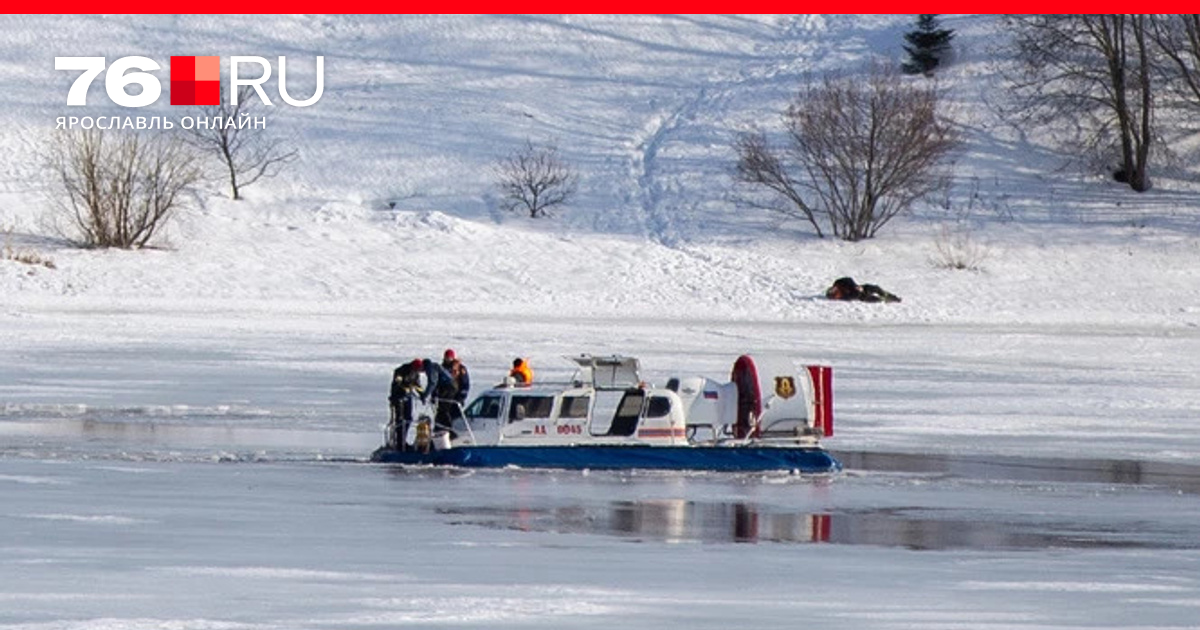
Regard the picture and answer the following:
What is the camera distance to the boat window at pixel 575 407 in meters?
24.0

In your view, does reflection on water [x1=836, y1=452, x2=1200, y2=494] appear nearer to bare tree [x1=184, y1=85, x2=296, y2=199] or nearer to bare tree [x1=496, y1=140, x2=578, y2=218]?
A: bare tree [x1=496, y1=140, x2=578, y2=218]

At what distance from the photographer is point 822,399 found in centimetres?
2427

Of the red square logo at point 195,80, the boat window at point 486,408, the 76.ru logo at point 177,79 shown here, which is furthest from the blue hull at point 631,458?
the 76.ru logo at point 177,79

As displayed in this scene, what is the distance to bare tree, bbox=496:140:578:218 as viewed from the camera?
6512 centimetres

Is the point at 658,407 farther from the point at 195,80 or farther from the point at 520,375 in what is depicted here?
the point at 195,80

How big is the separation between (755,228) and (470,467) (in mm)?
41081

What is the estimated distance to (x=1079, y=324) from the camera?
169 ft

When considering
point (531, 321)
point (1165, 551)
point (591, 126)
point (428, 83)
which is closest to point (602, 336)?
point (531, 321)

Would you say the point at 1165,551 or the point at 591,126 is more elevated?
the point at 591,126

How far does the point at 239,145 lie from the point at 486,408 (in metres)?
46.0

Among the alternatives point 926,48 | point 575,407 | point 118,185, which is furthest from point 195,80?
point 575,407

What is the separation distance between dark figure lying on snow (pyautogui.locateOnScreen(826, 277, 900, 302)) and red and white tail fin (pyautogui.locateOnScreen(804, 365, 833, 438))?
98.2ft

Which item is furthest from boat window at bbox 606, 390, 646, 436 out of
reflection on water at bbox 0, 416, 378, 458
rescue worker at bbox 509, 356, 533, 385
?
reflection on water at bbox 0, 416, 378, 458

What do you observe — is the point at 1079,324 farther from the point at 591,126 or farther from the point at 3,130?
the point at 3,130
